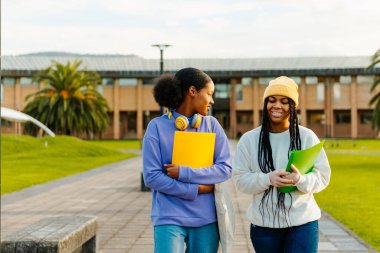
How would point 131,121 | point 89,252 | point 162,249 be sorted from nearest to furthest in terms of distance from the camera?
point 162,249 → point 89,252 → point 131,121

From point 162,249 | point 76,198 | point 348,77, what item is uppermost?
point 348,77

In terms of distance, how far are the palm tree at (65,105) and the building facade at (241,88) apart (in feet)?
48.4

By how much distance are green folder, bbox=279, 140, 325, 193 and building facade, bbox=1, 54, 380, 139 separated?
69090mm

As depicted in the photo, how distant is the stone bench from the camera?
5.69 meters

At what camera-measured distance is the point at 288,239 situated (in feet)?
12.8

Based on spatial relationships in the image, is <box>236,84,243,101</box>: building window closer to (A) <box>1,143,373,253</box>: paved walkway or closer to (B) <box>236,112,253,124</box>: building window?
(B) <box>236,112,253,124</box>: building window

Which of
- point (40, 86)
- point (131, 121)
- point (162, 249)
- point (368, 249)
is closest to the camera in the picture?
point (162, 249)

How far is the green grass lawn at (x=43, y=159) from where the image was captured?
22500 millimetres

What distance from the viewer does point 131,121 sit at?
78812 mm

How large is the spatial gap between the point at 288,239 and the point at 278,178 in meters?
0.39

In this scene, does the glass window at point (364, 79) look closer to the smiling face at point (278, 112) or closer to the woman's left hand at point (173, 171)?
the smiling face at point (278, 112)

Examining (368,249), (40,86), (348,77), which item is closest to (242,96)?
(348,77)

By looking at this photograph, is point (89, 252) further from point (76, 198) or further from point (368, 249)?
point (76, 198)

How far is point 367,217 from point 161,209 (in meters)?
8.54
